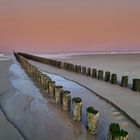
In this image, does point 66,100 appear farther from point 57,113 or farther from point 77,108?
point 77,108

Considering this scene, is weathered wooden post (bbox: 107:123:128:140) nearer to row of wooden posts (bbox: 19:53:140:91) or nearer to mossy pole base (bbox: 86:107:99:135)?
mossy pole base (bbox: 86:107:99:135)

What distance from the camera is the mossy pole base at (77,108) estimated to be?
570cm

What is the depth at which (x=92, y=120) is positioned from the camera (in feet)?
16.8

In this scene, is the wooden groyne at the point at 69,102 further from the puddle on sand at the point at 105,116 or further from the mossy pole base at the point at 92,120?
the puddle on sand at the point at 105,116

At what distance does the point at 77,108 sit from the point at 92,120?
0.73 metres

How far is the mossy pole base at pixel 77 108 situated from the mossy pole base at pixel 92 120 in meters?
0.56

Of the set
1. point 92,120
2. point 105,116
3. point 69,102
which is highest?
point 92,120

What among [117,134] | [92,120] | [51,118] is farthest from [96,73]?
[117,134]

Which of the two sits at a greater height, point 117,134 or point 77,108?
point 117,134

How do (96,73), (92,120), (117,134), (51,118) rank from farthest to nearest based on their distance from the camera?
(96,73), (51,118), (92,120), (117,134)

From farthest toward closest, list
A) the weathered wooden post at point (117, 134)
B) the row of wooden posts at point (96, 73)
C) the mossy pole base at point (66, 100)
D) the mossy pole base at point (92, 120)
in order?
1. the row of wooden posts at point (96, 73)
2. the mossy pole base at point (66, 100)
3. the mossy pole base at point (92, 120)
4. the weathered wooden post at point (117, 134)

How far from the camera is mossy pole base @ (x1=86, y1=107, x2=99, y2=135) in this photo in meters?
5.05

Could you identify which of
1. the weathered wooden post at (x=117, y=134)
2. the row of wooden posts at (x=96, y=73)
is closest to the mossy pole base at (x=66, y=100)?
the weathered wooden post at (x=117, y=134)

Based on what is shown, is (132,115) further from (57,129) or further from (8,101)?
(8,101)
